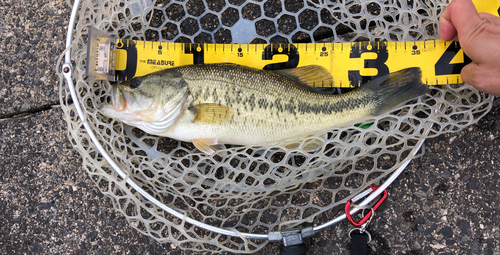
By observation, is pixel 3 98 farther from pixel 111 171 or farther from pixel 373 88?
pixel 373 88

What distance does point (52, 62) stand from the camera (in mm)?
2539

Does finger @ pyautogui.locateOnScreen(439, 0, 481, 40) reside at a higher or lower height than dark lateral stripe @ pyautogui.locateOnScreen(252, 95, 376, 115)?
higher

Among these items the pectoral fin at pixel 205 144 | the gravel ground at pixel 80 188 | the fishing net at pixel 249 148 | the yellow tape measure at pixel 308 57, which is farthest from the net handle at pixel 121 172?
the pectoral fin at pixel 205 144

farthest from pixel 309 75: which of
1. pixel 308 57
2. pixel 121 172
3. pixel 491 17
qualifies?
pixel 121 172

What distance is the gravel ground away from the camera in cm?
233

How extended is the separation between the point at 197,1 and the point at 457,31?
186 cm

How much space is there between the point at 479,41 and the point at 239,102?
59.4 inches

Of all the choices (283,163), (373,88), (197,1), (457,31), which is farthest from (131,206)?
(457,31)

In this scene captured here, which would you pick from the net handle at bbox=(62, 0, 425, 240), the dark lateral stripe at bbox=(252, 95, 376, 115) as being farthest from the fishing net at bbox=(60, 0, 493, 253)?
the dark lateral stripe at bbox=(252, 95, 376, 115)

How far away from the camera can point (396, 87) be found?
2119 millimetres

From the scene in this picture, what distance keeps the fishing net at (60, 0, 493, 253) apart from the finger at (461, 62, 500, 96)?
0.16 meters

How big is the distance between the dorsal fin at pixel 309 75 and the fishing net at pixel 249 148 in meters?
0.37

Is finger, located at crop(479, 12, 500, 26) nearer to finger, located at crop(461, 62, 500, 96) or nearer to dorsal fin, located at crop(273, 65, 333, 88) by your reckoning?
finger, located at crop(461, 62, 500, 96)

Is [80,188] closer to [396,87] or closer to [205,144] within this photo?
[205,144]
